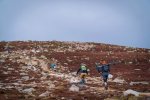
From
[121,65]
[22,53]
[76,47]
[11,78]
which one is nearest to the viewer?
[11,78]

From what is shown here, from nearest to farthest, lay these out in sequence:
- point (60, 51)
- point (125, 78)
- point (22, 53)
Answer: point (125, 78)
point (22, 53)
point (60, 51)

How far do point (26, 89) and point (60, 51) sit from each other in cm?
3352

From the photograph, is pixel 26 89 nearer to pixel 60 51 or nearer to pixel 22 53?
pixel 22 53

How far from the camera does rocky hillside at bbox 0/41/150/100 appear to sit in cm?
2041

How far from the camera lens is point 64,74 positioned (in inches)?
1359

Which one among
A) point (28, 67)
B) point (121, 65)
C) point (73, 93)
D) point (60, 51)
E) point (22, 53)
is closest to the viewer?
point (73, 93)

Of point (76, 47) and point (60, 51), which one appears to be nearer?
point (60, 51)

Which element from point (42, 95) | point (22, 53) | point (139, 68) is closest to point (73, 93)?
point (42, 95)

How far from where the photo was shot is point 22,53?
50.9 m

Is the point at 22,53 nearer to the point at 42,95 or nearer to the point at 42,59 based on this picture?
the point at 42,59

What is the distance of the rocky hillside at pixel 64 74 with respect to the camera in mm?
20406

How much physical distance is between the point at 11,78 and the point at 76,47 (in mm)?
32817

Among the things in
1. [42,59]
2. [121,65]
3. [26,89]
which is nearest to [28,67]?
[42,59]

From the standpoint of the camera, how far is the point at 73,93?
21.5m
